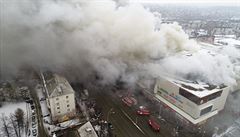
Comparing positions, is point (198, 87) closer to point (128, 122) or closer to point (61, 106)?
point (128, 122)

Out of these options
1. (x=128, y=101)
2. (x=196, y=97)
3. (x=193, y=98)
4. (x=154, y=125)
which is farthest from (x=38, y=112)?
(x=196, y=97)

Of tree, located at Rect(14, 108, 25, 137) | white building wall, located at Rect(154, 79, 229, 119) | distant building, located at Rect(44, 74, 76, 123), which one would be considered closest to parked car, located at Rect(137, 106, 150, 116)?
white building wall, located at Rect(154, 79, 229, 119)

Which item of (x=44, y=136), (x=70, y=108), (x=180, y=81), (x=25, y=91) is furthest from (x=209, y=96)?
(x=25, y=91)

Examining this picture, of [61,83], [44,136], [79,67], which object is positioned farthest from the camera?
[79,67]

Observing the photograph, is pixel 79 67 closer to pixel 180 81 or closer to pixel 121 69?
pixel 121 69

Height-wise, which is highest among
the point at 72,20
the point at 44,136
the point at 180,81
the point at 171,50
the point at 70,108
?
the point at 72,20

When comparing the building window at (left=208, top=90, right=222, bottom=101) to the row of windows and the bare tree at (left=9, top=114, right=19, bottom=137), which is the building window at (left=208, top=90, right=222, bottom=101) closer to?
the row of windows

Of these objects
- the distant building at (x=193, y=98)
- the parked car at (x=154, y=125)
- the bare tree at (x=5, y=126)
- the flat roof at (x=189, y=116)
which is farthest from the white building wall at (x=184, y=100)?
the bare tree at (x=5, y=126)

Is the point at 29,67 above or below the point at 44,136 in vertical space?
above
